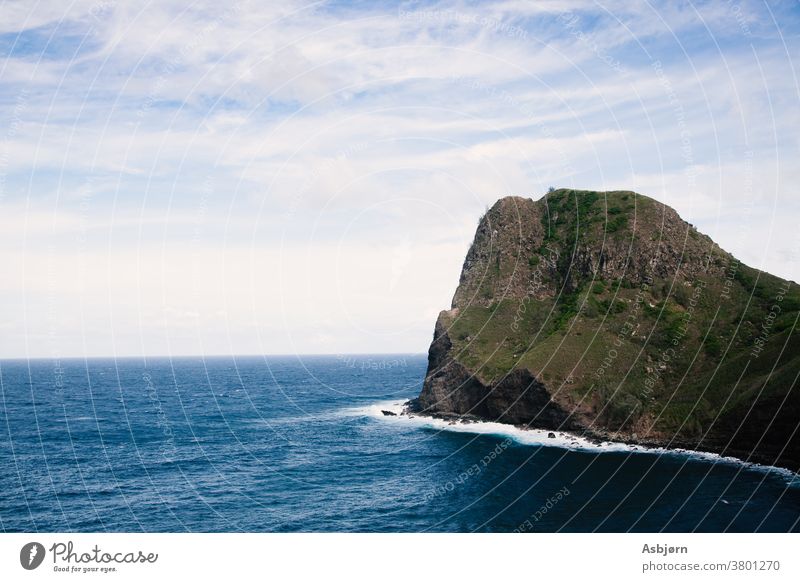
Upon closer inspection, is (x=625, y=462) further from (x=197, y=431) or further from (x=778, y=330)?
(x=197, y=431)

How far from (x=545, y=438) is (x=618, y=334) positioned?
34485 mm

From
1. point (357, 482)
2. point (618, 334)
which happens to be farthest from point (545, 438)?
point (357, 482)

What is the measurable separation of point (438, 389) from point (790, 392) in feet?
220

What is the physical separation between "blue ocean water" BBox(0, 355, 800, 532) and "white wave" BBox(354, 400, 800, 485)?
796mm

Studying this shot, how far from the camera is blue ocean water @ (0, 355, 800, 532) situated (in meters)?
58.2

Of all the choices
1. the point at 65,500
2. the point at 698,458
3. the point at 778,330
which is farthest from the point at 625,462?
the point at 65,500

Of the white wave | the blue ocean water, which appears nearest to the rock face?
the white wave

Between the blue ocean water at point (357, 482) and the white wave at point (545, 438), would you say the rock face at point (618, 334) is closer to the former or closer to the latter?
the white wave at point (545, 438)

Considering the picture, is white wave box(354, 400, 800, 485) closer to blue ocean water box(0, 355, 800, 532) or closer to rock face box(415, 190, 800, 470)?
blue ocean water box(0, 355, 800, 532)

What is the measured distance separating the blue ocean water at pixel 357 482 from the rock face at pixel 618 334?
357 inches

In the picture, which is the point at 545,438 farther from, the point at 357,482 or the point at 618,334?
the point at 357,482

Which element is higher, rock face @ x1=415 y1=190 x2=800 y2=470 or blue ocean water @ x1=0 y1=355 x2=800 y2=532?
rock face @ x1=415 y1=190 x2=800 y2=470

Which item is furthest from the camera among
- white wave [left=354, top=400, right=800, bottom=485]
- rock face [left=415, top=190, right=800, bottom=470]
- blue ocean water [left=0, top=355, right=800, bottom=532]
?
rock face [left=415, top=190, right=800, bottom=470]

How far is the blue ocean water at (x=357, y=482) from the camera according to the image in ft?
191
